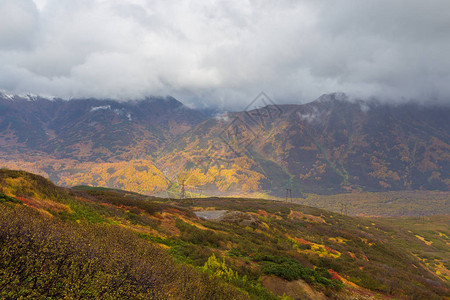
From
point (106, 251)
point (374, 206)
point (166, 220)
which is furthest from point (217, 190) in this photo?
point (106, 251)

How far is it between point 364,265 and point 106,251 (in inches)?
907

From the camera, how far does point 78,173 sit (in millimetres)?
191875

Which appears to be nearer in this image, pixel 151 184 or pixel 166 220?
pixel 166 220

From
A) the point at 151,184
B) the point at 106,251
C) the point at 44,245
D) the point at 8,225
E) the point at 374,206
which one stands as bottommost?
the point at 374,206

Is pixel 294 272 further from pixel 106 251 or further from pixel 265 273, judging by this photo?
pixel 106 251

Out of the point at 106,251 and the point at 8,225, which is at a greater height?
the point at 8,225

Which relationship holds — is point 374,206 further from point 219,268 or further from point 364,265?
point 219,268

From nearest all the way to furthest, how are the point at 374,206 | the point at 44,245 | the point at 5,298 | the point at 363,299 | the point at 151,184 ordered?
the point at 5,298, the point at 44,245, the point at 363,299, the point at 374,206, the point at 151,184

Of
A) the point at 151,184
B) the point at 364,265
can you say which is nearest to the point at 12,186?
the point at 364,265

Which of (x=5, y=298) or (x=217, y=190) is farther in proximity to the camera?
(x=217, y=190)

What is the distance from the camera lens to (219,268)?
9.73m

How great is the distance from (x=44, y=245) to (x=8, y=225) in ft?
3.29

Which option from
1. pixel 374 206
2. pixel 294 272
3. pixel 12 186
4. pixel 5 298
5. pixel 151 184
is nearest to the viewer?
pixel 5 298

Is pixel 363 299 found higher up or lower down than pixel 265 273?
lower down
